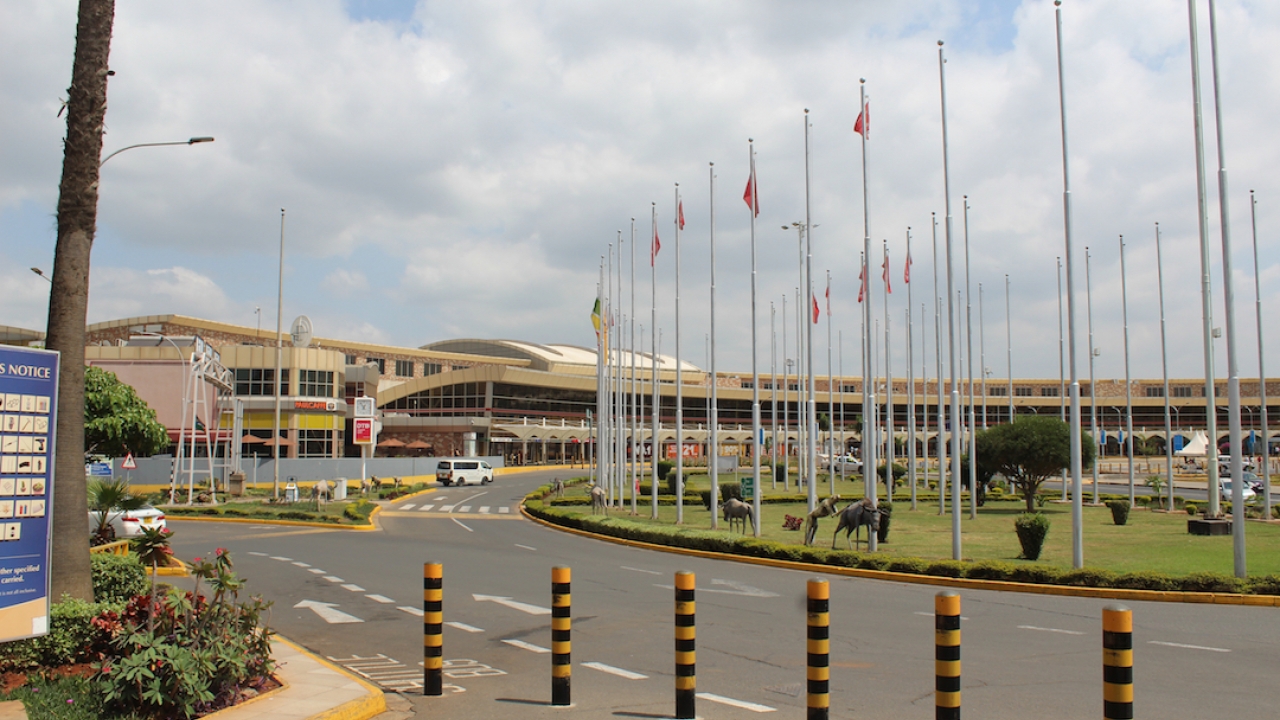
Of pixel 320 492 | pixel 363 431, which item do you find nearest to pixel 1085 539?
pixel 320 492

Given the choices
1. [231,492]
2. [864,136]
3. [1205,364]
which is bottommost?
[231,492]

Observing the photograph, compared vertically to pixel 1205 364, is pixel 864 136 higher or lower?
higher

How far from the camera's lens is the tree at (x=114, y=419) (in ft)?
116

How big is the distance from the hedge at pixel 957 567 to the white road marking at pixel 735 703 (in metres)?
10.7

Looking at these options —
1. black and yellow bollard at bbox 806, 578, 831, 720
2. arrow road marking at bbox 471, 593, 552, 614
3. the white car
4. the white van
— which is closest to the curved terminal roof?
the white van

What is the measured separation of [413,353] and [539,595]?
3684 inches

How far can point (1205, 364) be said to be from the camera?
21031 mm

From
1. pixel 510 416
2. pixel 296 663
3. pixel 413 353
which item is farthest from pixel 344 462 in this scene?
pixel 296 663

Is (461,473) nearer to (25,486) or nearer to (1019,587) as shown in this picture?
(1019,587)

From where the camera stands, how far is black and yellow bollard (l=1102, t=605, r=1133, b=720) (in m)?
5.29

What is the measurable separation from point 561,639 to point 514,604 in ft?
23.1

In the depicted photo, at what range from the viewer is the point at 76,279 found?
10.1 metres

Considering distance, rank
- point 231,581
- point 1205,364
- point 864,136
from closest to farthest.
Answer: point 231,581 < point 1205,364 < point 864,136

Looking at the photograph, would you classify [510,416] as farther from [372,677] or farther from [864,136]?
[372,677]
